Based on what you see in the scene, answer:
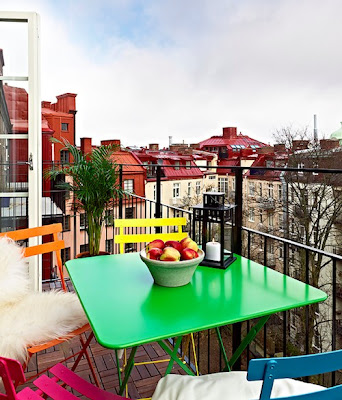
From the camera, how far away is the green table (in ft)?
3.21

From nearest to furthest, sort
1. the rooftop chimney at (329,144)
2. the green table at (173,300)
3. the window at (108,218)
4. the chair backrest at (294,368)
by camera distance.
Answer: the chair backrest at (294,368) → the green table at (173,300) → the window at (108,218) → the rooftop chimney at (329,144)

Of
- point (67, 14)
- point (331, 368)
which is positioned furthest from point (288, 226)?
point (331, 368)

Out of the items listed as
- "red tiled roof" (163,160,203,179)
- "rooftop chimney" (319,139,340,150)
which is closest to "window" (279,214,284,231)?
"rooftop chimney" (319,139,340,150)

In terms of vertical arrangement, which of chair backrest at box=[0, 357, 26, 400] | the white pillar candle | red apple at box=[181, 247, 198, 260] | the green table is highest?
red apple at box=[181, 247, 198, 260]

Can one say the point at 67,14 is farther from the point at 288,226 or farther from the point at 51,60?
the point at 288,226

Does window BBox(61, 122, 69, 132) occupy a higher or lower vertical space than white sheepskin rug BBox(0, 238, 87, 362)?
higher

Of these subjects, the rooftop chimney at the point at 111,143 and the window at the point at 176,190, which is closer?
the rooftop chimney at the point at 111,143

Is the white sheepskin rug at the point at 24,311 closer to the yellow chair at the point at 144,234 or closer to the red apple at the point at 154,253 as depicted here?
the yellow chair at the point at 144,234

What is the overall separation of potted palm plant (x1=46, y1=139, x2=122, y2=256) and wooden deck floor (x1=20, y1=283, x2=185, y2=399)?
4.33 feet

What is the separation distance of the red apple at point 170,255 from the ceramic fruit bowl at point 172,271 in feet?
0.09

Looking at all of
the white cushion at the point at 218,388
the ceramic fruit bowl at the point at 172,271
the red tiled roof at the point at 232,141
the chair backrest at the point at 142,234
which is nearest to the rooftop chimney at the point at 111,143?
the chair backrest at the point at 142,234

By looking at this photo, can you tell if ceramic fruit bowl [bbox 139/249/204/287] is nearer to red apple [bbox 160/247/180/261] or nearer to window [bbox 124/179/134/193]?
red apple [bbox 160/247/180/261]

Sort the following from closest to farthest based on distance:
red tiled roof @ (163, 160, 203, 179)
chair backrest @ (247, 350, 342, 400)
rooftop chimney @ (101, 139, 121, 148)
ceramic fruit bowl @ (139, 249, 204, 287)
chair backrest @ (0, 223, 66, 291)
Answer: chair backrest @ (247, 350, 342, 400)
ceramic fruit bowl @ (139, 249, 204, 287)
chair backrest @ (0, 223, 66, 291)
rooftop chimney @ (101, 139, 121, 148)
red tiled roof @ (163, 160, 203, 179)

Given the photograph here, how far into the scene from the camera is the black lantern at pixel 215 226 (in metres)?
1.53
